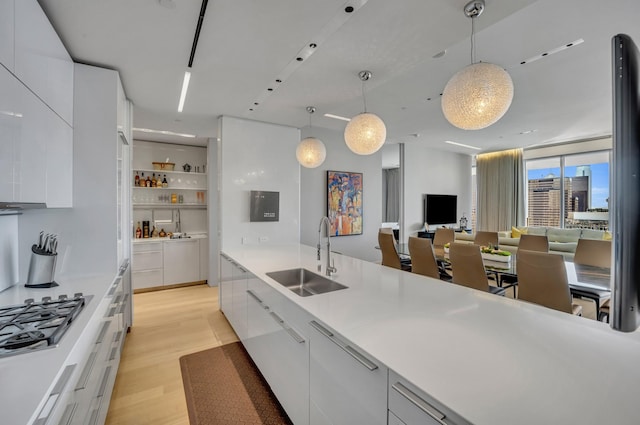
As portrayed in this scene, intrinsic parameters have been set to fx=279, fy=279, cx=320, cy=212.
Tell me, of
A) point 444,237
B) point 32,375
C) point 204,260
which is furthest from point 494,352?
point 204,260

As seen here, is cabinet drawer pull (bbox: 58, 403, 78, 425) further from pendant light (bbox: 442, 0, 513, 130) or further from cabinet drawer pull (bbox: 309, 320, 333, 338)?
pendant light (bbox: 442, 0, 513, 130)

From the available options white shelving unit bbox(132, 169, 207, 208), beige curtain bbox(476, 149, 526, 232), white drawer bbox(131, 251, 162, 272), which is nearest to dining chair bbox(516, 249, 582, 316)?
white drawer bbox(131, 251, 162, 272)

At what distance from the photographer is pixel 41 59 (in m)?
1.69

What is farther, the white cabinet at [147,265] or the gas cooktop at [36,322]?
the white cabinet at [147,265]

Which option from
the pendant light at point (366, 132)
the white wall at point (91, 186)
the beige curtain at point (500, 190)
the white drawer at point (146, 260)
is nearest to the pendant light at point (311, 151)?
the pendant light at point (366, 132)

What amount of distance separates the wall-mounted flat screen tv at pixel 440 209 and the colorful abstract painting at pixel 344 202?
7.61ft

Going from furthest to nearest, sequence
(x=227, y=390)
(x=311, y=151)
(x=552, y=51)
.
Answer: (x=311, y=151), (x=552, y=51), (x=227, y=390)

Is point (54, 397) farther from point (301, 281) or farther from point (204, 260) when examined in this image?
point (204, 260)

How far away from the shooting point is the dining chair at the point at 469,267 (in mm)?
2660

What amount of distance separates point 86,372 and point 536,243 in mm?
4488

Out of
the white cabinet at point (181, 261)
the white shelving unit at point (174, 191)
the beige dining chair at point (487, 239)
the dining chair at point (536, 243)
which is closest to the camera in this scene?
the dining chair at point (536, 243)

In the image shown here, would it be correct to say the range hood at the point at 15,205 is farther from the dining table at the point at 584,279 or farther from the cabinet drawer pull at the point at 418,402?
the dining table at the point at 584,279

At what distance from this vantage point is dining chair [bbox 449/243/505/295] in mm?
2660

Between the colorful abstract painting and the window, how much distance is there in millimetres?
5116
